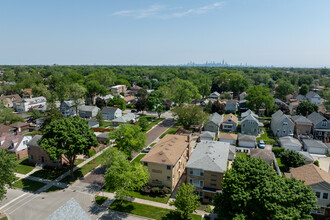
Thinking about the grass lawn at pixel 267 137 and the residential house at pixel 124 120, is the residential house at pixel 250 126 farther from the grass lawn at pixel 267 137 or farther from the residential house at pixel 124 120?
the residential house at pixel 124 120

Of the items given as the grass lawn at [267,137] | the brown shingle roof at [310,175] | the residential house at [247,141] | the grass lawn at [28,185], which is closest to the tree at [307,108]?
A: the grass lawn at [267,137]

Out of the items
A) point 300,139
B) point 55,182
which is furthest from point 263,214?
point 300,139

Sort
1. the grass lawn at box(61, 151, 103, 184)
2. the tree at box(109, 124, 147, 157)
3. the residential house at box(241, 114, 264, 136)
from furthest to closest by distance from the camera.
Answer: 1. the residential house at box(241, 114, 264, 136)
2. the tree at box(109, 124, 147, 157)
3. the grass lawn at box(61, 151, 103, 184)

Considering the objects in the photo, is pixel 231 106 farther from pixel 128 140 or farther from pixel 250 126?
pixel 128 140

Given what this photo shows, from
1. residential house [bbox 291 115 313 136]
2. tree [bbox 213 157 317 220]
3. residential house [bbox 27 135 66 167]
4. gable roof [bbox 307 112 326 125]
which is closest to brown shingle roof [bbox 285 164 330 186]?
tree [bbox 213 157 317 220]

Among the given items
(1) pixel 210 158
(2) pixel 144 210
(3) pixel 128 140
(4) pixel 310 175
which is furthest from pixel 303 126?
(2) pixel 144 210

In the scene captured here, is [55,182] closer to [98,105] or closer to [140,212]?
[140,212]

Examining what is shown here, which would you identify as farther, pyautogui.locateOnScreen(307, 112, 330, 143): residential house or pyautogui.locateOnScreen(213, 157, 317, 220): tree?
pyautogui.locateOnScreen(307, 112, 330, 143): residential house

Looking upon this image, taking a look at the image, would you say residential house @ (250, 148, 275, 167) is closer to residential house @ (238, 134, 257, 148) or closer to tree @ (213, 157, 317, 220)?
residential house @ (238, 134, 257, 148)
